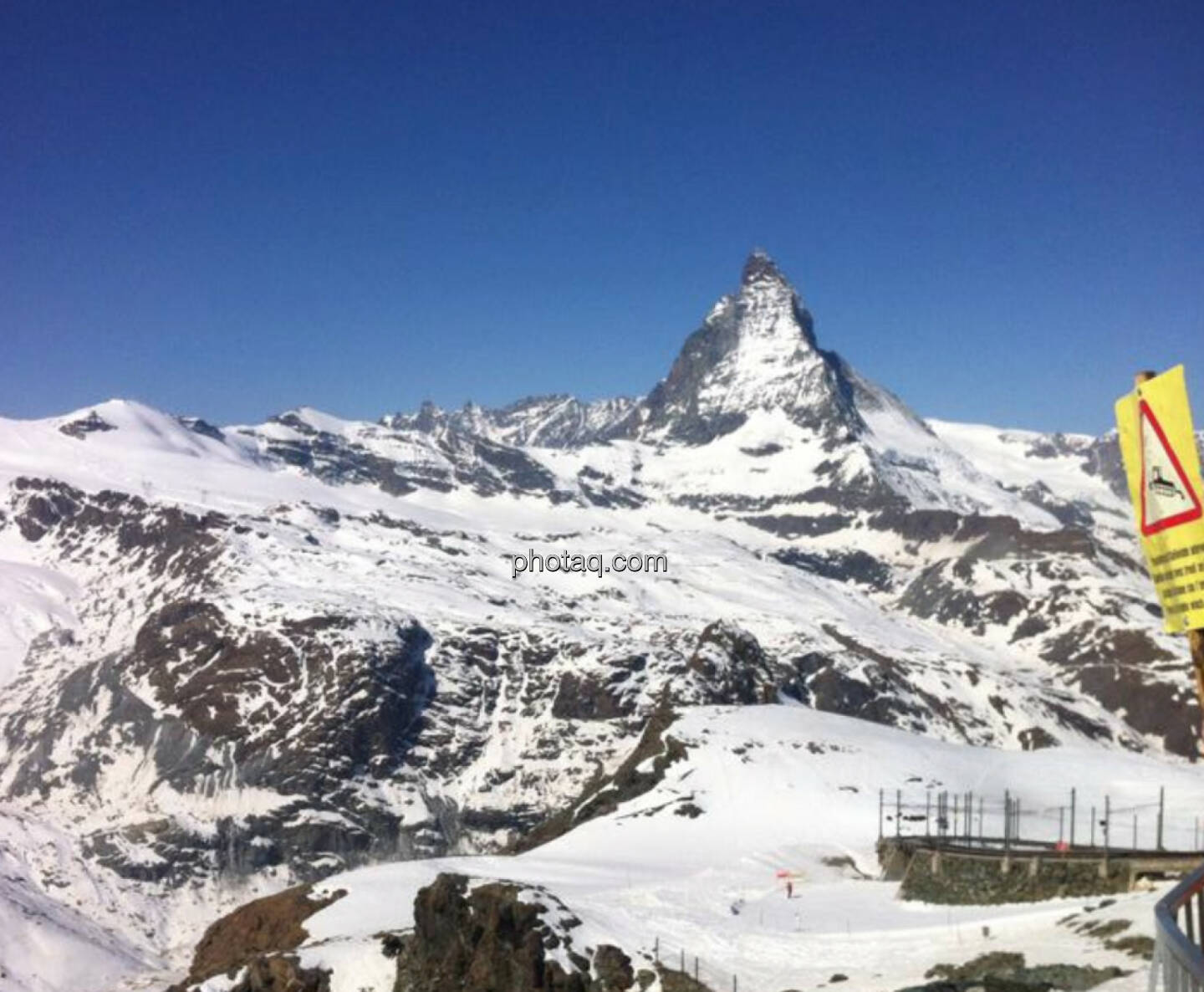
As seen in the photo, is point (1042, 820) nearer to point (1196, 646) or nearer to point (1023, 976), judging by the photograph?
point (1023, 976)

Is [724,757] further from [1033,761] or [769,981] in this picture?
[769,981]

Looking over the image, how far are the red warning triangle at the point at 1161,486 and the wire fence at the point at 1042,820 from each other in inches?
3366

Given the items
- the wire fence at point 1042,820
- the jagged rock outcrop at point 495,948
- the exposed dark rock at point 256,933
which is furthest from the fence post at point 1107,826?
the exposed dark rock at point 256,933

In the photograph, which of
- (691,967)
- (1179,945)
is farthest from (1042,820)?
(1179,945)

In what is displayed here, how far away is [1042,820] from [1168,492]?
367 ft

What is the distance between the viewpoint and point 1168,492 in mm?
11703

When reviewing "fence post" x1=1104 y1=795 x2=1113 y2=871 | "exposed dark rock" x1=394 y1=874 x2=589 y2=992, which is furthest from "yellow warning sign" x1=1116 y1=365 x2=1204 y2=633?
"fence post" x1=1104 y1=795 x2=1113 y2=871

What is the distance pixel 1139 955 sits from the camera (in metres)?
40.1

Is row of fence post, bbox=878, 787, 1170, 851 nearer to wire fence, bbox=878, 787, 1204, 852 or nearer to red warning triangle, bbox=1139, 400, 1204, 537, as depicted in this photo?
wire fence, bbox=878, 787, 1204, 852

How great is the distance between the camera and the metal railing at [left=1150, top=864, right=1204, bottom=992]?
9.80 metres

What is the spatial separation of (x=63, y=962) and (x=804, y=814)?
135 m

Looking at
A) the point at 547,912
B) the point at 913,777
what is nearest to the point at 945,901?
the point at 547,912

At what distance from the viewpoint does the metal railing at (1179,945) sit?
980 cm

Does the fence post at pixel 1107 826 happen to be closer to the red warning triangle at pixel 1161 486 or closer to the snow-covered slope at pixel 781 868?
the snow-covered slope at pixel 781 868
